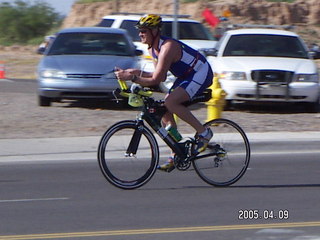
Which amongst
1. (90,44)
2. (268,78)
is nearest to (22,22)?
(90,44)

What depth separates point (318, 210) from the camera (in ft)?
25.0

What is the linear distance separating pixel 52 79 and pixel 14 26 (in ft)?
93.9

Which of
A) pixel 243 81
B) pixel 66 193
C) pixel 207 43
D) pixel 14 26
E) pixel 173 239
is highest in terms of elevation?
pixel 173 239

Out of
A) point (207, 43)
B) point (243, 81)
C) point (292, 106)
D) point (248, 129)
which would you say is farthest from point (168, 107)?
point (207, 43)

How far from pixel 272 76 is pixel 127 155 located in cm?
678

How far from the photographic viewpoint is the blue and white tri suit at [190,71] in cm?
811

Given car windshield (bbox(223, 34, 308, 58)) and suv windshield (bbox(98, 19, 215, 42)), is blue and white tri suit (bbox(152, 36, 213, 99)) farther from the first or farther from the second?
suv windshield (bbox(98, 19, 215, 42))

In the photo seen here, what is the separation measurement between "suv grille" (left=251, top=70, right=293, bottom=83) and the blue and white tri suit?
6.58 m

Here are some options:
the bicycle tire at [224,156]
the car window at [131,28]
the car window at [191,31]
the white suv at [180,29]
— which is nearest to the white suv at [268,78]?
the white suv at [180,29]

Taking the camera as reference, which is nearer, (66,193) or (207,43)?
(66,193)

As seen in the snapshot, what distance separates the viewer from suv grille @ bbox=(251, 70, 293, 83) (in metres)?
14.6

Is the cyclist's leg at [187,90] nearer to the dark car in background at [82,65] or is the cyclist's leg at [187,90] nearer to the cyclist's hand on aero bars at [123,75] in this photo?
the cyclist's hand on aero bars at [123,75]

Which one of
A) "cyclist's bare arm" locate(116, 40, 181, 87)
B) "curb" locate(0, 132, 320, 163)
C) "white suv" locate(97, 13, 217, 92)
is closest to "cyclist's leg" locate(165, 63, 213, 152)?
"cyclist's bare arm" locate(116, 40, 181, 87)

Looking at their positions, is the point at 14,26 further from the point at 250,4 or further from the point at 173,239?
the point at 173,239
